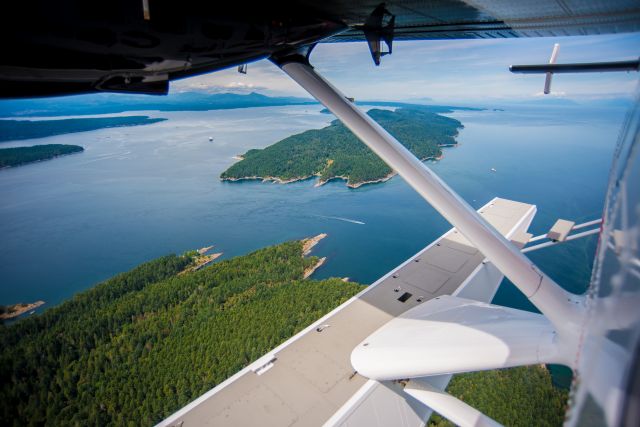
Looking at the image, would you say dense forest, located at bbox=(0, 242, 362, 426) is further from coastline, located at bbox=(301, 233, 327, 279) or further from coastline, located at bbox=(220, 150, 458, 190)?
coastline, located at bbox=(220, 150, 458, 190)

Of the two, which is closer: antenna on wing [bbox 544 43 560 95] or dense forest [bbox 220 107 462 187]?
antenna on wing [bbox 544 43 560 95]

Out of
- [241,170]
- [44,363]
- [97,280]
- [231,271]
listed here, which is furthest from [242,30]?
[241,170]

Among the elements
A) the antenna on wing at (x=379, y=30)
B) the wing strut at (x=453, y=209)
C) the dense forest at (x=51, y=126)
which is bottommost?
the dense forest at (x=51, y=126)

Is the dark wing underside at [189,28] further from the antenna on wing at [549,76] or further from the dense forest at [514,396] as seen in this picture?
the dense forest at [514,396]

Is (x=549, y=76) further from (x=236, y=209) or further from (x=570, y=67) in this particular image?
(x=236, y=209)

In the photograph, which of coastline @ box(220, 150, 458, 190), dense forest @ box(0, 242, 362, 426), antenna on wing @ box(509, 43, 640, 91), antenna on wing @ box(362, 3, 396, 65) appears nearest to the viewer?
antenna on wing @ box(509, 43, 640, 91)

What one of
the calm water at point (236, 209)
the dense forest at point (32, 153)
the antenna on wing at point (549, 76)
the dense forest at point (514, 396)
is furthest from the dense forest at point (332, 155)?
the antenna on wing at point (549, 76)

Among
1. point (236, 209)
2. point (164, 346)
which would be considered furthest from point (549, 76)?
Answer: point (236, 209)

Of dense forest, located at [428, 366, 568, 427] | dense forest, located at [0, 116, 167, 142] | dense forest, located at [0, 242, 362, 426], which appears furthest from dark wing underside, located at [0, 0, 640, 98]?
dense forest, located at [0, 116, 167, 142]
